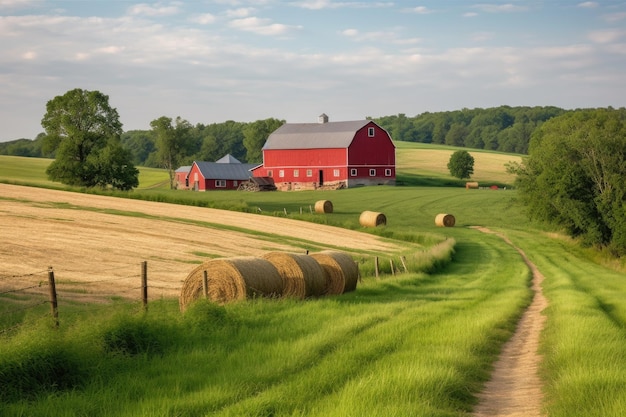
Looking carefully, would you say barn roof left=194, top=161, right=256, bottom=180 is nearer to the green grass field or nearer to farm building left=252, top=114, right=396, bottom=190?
farm building left=252, top=114, right=396, bottom=190

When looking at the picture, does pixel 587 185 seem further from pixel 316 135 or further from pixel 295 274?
pixel 316 135

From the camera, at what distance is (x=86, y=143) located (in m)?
72.2

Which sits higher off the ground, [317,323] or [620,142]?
[620,142]

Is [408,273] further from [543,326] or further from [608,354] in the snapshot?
[608,354]

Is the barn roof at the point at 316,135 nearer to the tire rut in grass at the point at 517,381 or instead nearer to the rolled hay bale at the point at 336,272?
the rolled hay bale at the point at 336,272

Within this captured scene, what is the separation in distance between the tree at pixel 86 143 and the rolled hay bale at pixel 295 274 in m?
53.0

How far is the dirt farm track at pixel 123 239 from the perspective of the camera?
22.6m

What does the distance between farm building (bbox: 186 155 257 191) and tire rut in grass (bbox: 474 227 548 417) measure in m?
93.7

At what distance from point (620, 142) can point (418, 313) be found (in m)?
40.0


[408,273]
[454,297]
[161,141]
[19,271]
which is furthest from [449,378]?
[161,141]

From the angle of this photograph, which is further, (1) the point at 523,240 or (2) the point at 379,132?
(2) the point at 379,132

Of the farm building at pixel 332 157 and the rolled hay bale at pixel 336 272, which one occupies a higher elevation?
the farm building at pixel 332 157

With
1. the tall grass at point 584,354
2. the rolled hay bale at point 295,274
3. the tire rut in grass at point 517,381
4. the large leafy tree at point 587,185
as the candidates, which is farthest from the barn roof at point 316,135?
the tire rut in grass at point 517,381

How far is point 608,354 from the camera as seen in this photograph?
12016 millimetres
